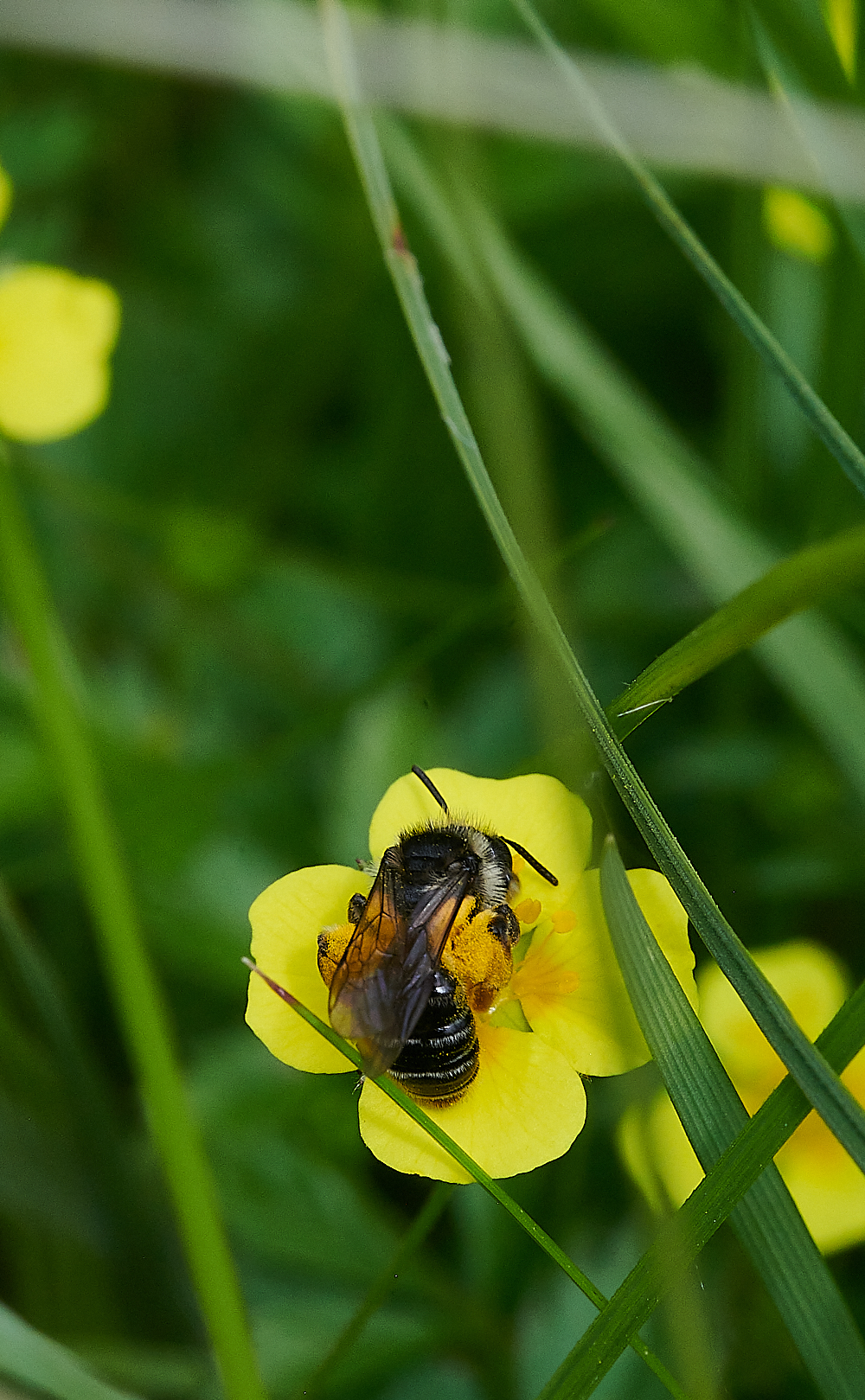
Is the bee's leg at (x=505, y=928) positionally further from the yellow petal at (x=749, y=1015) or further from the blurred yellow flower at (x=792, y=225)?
the blurred yellow flower at (x=792, y=225)

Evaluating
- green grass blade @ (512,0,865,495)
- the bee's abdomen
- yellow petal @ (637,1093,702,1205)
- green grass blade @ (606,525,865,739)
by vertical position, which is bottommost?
yellow petal @ (637,1093,702,1205)

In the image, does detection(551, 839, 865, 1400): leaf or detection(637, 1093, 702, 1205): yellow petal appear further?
detection(637, 1093, 702, 1205): yellow petal

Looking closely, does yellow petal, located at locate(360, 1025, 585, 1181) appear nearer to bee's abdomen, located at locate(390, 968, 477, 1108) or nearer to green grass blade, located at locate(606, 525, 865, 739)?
bee's abdomen, located at locate(390, 968, 477, 1108)

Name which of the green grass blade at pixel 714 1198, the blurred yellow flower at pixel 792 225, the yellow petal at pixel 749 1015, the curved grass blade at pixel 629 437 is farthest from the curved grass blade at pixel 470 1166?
the blurred yellow flower at pixel 792 225

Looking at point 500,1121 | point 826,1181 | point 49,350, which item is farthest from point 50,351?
point 826,1181

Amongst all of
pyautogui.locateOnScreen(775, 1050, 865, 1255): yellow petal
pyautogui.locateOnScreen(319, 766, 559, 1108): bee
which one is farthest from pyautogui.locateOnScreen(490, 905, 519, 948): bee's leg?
pyautogui.locateOnScreen(775, 1050, 865, 1255): yellow petal

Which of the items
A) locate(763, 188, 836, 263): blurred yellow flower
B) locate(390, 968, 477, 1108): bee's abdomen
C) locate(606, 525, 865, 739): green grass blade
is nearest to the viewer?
locate(606, 525, 865, 739): green grass blade

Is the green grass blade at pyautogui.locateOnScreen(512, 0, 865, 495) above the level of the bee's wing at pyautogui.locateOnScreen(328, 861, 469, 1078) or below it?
above
